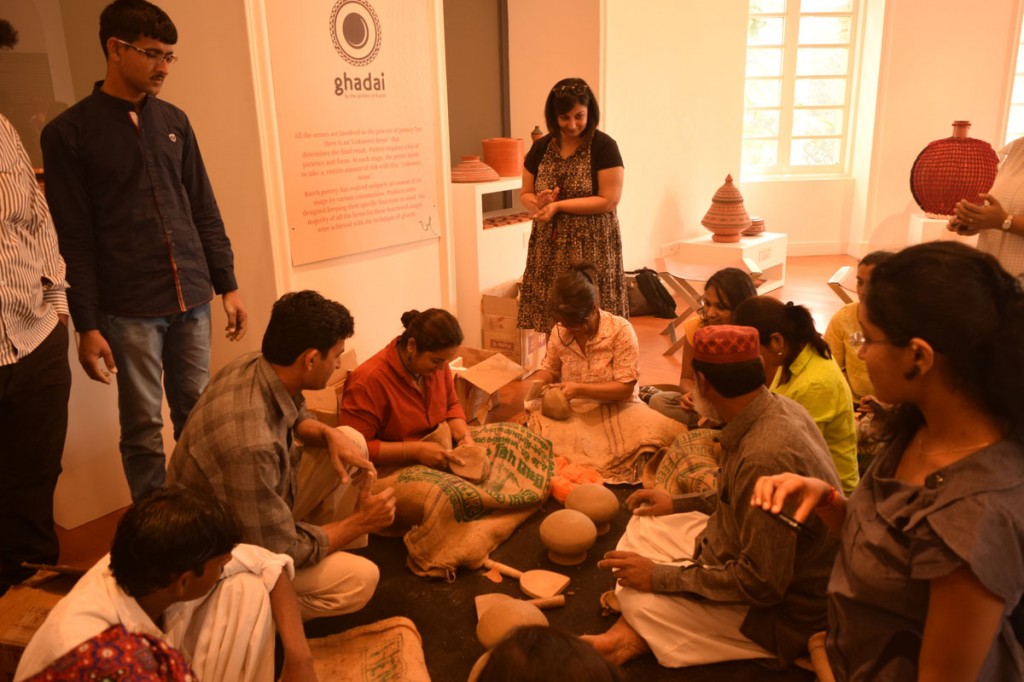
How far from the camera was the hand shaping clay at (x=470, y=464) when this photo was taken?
300cm

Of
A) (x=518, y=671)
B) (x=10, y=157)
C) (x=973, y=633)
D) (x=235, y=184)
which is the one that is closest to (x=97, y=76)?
(x=235, y=184)

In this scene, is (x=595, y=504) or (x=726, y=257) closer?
(x=595, y=504)

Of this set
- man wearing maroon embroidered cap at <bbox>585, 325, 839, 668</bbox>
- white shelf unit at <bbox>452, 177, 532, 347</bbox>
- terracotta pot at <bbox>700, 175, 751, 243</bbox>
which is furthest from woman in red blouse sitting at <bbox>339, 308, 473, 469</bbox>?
terracotta pot at <bbox>700, 175, 751, 243</bbox>

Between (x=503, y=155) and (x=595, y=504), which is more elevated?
(x=503, y=155)

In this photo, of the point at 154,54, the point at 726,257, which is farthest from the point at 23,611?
the point at 726,257

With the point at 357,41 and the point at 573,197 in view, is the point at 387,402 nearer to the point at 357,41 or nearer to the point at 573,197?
the point at 573,197

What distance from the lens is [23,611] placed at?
2.10 meters

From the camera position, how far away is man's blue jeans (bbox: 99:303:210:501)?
2742mm

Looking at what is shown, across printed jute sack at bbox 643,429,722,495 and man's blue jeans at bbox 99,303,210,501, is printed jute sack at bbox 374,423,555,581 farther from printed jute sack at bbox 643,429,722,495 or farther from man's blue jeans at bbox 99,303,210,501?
man's blue jeans at bbox 99,303,210,501

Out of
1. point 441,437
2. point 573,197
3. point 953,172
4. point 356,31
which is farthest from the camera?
point 953,172

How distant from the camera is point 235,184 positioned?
11.6ft

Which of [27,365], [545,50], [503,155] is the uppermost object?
[545,50]

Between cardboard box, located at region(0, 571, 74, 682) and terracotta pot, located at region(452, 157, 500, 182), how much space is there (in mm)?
3434

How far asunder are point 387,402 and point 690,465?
1201mm
